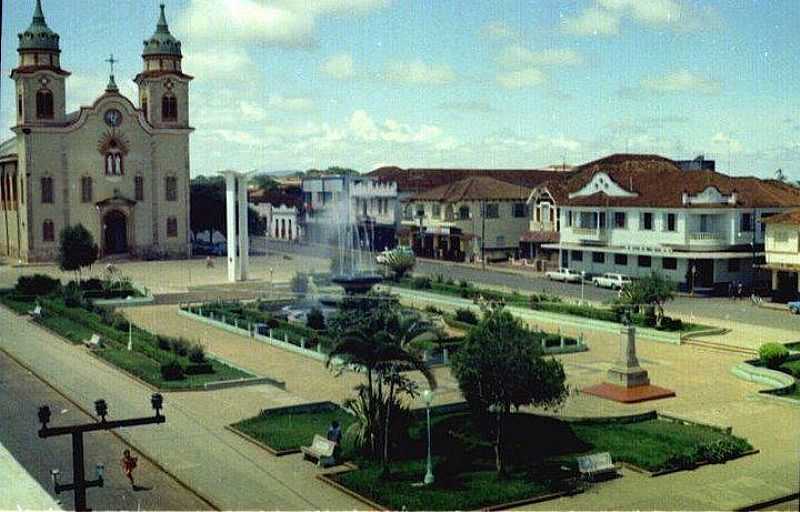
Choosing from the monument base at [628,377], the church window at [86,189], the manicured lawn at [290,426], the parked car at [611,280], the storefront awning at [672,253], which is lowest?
the manicured lawn at [290,426]

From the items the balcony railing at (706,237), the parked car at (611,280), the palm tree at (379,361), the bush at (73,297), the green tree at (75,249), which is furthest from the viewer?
the parked car at (611,280)

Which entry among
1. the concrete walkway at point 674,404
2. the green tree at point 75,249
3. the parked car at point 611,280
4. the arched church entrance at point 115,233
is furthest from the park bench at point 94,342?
the arched church entrance at point 115,233

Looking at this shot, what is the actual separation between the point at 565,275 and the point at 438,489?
130 feet

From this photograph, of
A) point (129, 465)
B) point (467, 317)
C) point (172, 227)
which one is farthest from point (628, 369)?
point (172, 227)

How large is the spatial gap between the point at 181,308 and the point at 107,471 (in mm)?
26165

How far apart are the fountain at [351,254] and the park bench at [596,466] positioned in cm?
2311

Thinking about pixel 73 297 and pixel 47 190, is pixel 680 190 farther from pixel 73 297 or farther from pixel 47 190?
pixel 47 190

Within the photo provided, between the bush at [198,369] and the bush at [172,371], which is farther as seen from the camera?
the bush at [198,369]

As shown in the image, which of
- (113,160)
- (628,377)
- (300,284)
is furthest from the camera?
(113,160)

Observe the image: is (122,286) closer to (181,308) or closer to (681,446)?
(181,308)

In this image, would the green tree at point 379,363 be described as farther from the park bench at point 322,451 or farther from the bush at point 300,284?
the bush at point 300,284

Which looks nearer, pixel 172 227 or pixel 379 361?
pixel 379 361

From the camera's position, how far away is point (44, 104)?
7094 centimetres

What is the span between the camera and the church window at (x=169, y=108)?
248ft
